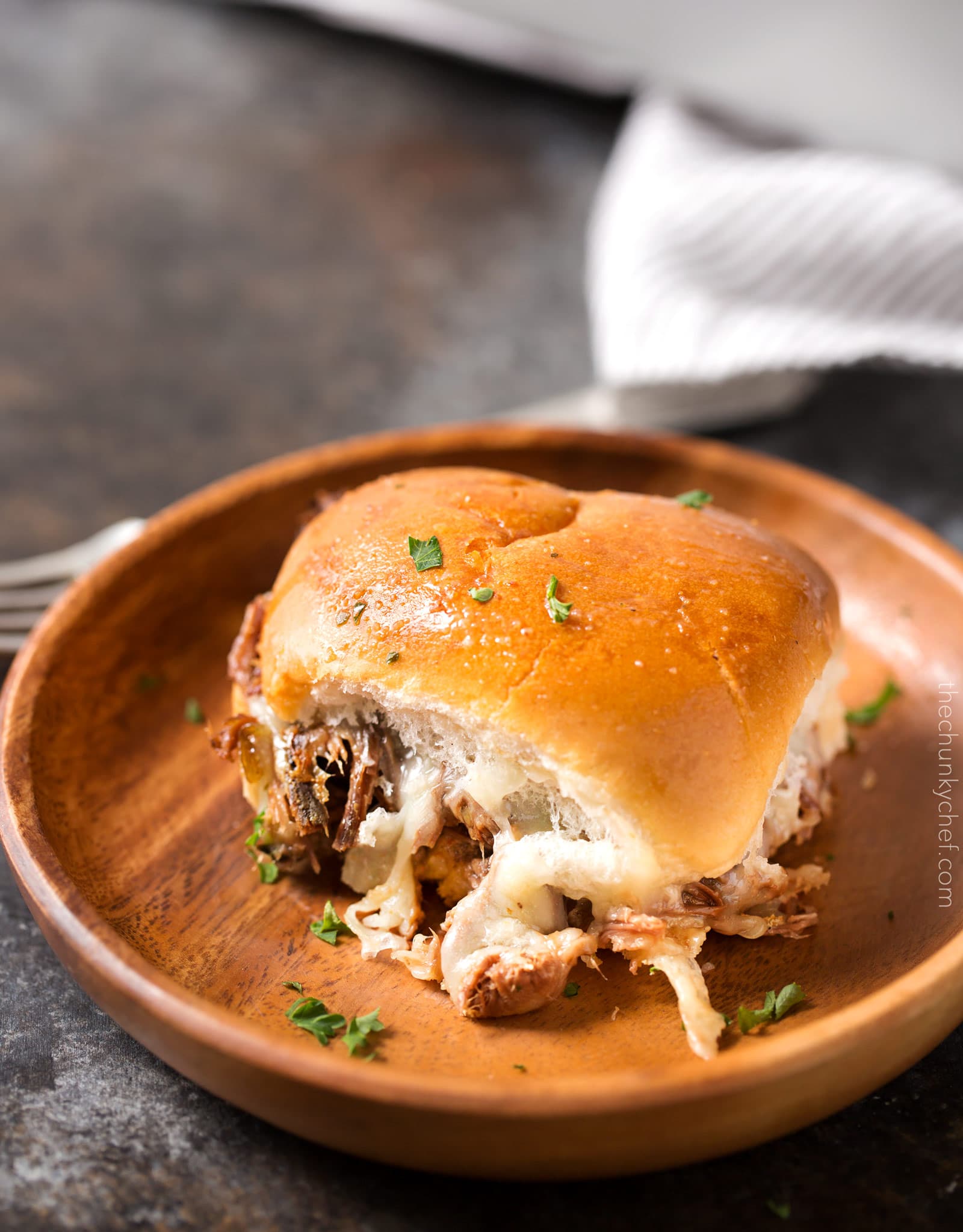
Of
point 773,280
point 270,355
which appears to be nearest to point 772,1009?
point 773,280

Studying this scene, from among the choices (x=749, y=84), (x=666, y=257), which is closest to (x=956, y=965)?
(x=666, y=257)

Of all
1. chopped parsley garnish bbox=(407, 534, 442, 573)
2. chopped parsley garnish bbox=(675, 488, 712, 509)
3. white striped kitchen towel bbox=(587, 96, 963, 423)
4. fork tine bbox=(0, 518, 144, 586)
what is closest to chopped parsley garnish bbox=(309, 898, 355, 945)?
chopped parsley garnish bbox=(407, 534, 442, 573)

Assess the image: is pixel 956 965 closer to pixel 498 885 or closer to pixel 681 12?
pixel 498 885

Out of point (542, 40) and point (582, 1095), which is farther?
point (542, 40)

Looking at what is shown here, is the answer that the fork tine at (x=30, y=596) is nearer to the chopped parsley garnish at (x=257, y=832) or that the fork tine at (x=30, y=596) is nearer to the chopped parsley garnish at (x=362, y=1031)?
the chopped parsley garnish at (x=257, y=832)

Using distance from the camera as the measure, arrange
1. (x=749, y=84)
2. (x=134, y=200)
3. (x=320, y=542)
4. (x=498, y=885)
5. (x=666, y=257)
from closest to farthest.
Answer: (x=498, y=885)
(x=320, y=542)
(x=666, y=257)
(x=749, y=84)
(x=134, y=200)

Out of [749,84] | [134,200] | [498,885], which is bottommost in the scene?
[134,200]

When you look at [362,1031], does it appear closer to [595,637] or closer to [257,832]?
[257,832]
